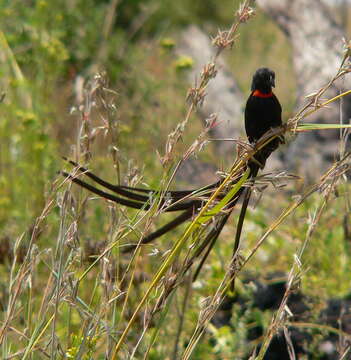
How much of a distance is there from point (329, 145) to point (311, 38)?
0.93m

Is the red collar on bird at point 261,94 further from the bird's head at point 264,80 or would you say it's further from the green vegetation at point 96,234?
the green vegetation at point 96,234

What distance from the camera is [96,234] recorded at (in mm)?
3131

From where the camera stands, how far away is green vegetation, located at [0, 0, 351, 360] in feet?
4.74

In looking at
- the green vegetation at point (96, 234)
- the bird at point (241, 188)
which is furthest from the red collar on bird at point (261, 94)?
the green vegetation at point (96, 234)

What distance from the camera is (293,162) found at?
5.27 m

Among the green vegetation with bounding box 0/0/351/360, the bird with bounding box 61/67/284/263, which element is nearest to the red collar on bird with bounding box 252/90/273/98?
the bird with bounding box 61/67/284/263

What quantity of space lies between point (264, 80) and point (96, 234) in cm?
169

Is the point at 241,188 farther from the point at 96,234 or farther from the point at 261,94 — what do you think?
the point at 96,234

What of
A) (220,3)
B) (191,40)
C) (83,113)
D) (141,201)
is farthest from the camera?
(220,3)

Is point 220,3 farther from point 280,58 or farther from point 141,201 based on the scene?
point 141,201

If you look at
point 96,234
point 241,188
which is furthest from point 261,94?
point 96,234

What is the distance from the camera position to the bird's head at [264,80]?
162cm

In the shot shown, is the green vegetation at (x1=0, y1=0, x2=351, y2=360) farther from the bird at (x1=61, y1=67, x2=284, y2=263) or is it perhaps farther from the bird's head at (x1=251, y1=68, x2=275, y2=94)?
the bird's head at (x1=251, y1=68, x2=275, y2=94)

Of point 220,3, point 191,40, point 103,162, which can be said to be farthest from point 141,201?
point 220,3
